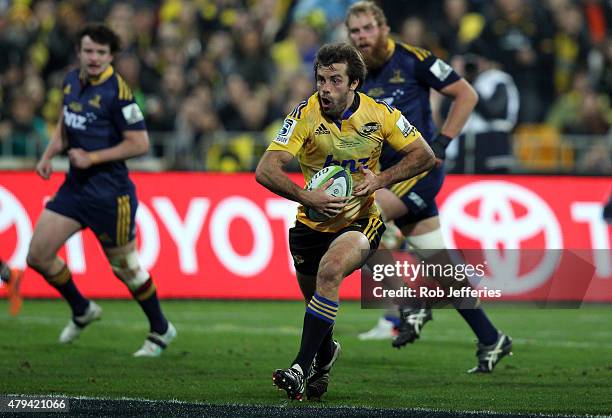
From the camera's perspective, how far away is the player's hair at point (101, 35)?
1040 centimetres

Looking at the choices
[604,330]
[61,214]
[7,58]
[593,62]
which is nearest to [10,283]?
[61,214]

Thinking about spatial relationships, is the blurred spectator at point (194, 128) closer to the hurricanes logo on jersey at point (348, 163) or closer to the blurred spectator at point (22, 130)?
the blurred spectator at point (22, 130)

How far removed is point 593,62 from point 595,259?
5.25m

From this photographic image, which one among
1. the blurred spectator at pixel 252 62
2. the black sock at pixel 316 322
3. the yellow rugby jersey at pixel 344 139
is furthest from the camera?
the blurred spectator at pixel 252 62

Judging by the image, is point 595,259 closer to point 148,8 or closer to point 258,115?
point 258,115

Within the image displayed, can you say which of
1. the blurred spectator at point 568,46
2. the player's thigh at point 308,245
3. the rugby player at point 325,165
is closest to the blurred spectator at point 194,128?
the blurred spectator at point 568,46

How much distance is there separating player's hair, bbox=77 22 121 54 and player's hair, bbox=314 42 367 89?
3253mm

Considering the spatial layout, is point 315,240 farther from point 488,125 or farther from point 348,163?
point 488,125

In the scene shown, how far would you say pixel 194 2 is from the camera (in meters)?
20.7

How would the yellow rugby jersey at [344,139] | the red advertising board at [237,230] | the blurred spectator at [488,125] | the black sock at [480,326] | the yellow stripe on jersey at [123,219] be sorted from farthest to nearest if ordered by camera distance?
the blurred spectator at [488,125] → the red advertising board at [237,230] → the yellow stripe on jersey at [123,219] → the black sock at [480,326] → the yellow rugby jersey at [344,139]

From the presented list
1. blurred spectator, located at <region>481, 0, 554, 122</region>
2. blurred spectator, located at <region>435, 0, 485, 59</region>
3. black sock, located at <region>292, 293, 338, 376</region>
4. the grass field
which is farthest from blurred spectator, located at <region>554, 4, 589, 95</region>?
black sock, located at <region>292, 293, 338, 376</region>

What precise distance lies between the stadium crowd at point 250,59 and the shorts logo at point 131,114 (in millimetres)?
6977

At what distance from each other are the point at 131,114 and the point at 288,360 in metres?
2.48

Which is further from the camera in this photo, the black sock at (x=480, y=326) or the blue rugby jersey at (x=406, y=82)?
the blue rugby jersey at (x=406, y=82)
